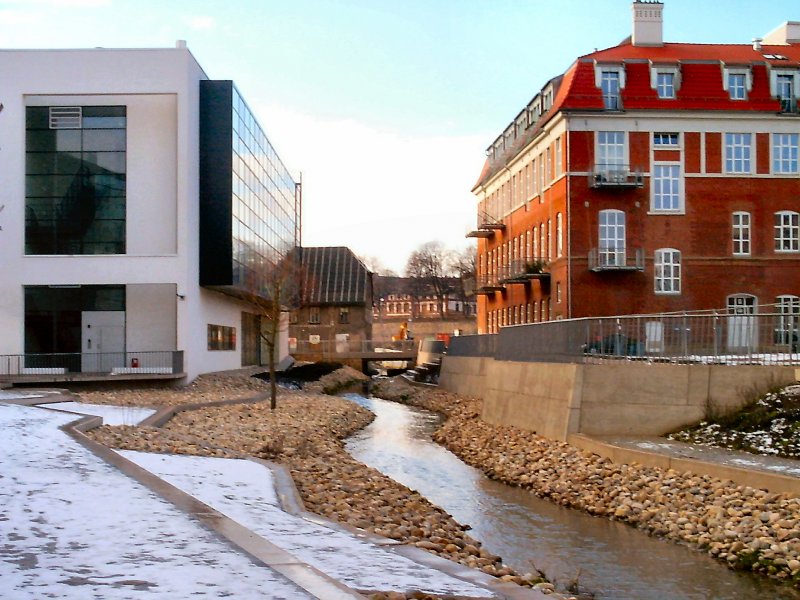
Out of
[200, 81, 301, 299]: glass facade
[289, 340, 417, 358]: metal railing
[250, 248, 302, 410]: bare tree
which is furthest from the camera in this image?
[289, 340, 417, 358]: metal railing

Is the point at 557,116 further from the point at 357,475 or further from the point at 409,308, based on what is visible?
the point at 409,308

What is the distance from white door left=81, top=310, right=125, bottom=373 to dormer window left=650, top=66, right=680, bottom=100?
25.2m

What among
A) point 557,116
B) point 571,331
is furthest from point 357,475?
point 557,116

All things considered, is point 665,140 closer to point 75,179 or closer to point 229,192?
point 229,192

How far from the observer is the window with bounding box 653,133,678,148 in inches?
1736

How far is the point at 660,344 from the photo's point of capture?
2175cm

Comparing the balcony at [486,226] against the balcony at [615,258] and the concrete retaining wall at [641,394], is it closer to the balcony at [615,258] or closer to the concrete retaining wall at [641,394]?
the balcony at [615,258]

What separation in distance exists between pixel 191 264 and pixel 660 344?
896 inches

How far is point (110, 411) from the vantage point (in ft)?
85.2

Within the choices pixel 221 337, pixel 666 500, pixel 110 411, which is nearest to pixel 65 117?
pixel 221 337

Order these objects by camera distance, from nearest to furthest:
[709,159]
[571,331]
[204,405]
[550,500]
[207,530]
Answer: [207,530], [550,500], [571,331], [204,405], [709,159]

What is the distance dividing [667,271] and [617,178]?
473 cm

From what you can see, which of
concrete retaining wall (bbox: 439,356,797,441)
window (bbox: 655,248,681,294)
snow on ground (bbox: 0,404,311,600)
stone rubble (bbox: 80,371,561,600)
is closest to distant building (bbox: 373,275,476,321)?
window (bbox: 655,248,681,294)

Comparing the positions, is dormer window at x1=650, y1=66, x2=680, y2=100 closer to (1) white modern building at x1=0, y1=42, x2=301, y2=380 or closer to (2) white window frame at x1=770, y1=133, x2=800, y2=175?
(2) white window frame at x1=770, y1=133, x2=800, y2=175
